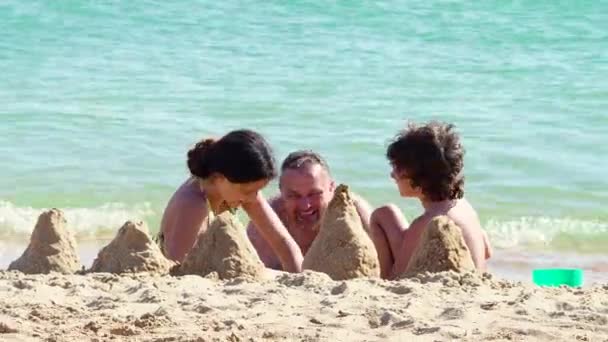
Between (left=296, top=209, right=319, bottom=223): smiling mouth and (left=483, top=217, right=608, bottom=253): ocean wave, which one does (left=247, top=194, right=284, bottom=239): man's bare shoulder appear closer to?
(left=296, top=209, right=319, bottom=223): smiling mouth

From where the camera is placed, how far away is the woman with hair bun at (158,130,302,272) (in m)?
6.64

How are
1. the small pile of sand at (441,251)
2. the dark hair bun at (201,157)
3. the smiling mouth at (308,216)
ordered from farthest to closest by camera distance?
the smiling mouth at (308,216), the dark hair bun at (201,157), the small pile of sand at (441,251)

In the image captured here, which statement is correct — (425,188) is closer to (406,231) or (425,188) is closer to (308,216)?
(406,231)

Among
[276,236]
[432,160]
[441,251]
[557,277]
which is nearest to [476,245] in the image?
[432,160]

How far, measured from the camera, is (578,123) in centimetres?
1502

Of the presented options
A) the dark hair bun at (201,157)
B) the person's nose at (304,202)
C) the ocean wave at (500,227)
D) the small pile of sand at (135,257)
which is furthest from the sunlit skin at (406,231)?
the ocean wave at (500,227)

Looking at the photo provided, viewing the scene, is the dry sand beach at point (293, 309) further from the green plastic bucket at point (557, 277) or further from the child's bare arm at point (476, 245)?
the green plastic bucket at point (557, 277)

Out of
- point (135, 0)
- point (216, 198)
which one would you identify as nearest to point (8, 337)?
point (216, 198)

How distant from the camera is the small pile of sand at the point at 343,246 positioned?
589 centimetres

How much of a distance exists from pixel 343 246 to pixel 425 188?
894mm

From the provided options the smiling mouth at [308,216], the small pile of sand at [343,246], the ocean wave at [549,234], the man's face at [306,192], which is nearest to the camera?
the small pile of sand at [343,246]

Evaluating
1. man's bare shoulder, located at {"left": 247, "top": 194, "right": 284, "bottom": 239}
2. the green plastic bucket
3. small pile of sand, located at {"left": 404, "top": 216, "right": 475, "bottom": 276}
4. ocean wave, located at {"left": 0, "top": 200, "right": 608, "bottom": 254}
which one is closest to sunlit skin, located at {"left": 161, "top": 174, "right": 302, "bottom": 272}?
man's bare shoulder, located at {"left": 247, "top": 194, "right": 284, "bottom": 239}

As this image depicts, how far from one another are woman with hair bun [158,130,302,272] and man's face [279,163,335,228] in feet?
1.00

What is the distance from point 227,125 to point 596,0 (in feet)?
30.5
